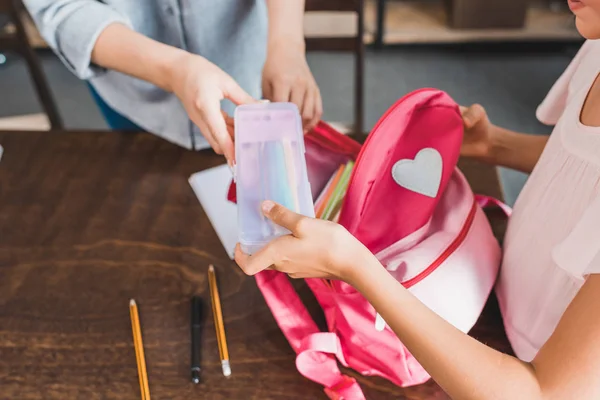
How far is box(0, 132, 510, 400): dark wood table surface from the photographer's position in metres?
0.61

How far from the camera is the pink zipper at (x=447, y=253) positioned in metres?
0.55

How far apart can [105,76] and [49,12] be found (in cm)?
18

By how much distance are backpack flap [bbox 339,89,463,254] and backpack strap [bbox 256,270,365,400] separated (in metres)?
0.12

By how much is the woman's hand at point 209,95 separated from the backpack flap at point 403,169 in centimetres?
20

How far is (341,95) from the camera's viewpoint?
2166 mm

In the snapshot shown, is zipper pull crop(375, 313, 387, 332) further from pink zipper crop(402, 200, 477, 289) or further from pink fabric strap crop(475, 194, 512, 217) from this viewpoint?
pink fabric strap crop(475, 194, 512, 217)

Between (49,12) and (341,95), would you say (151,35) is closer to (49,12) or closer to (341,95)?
(49,12)

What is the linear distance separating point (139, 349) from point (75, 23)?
50 cm

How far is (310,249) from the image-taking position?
0.50 m

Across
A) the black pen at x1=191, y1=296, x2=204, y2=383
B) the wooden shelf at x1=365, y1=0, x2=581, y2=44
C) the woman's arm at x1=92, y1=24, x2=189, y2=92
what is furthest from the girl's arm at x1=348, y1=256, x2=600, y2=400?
the wooden shelf at x1=365, y1=0, x2=581, y2=44

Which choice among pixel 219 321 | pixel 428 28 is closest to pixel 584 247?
pixel 219 321

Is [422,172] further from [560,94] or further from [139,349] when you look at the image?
[139,349]

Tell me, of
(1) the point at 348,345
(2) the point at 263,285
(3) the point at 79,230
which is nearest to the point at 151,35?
(3) the point at 79,230

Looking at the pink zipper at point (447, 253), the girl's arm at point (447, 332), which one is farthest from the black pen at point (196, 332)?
the pink zipper at point (447, 253)
